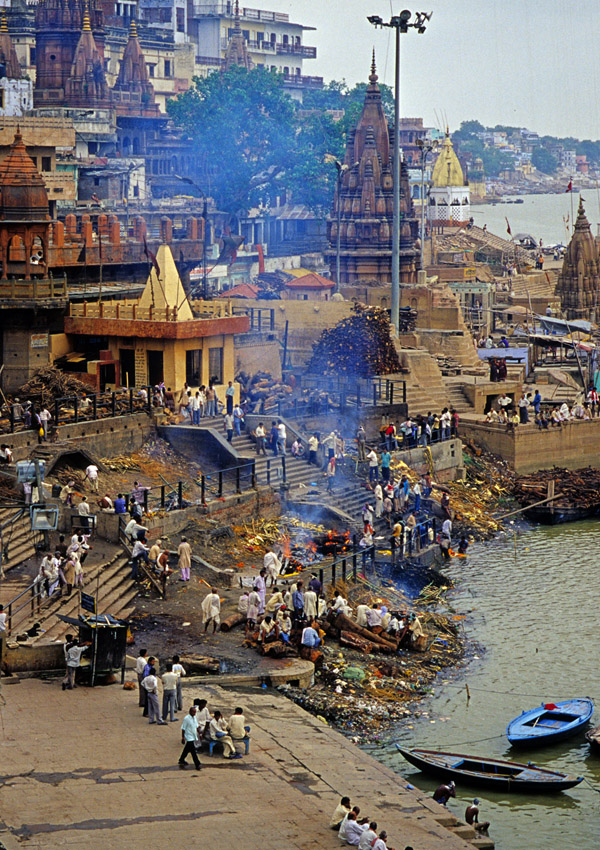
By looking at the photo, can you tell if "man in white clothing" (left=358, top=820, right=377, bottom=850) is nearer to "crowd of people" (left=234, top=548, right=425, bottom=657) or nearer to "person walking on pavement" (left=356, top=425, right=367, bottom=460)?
"crowd of people" (left=234, top=548, right=425, bottom=657)

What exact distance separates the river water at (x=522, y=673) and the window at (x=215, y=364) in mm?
7826

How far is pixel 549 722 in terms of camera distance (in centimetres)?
2672

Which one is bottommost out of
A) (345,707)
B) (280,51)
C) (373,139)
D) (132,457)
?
(345,707)

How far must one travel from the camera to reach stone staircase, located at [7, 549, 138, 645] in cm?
2575

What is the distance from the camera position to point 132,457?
3678 centimetres

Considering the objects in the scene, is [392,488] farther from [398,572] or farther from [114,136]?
[114,136]

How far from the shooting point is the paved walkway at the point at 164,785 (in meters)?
19.6

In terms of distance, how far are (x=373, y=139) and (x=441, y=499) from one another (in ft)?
83.9

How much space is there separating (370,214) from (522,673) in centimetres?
3380

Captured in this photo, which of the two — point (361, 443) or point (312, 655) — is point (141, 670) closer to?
point (312, 655)

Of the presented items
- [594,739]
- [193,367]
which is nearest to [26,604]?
[594,739]

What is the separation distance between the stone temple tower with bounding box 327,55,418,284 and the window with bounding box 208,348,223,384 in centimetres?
1884

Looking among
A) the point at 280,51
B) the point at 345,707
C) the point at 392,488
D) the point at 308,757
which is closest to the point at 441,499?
the point at 392,488

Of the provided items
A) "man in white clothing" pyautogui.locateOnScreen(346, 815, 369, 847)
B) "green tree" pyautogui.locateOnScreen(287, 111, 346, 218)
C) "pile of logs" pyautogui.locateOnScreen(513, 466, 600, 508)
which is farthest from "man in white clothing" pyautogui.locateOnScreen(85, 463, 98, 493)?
"green tree" pyautogui.locateOnScreen(287, 111, 346, 218)
